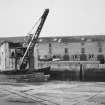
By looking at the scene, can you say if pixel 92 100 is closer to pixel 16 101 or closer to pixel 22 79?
pixel 16 101

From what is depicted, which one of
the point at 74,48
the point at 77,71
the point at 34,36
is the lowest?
the point at 77,71

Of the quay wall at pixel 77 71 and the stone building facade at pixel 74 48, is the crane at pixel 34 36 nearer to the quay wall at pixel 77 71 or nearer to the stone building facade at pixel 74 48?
the quay wall at pixel 77 71

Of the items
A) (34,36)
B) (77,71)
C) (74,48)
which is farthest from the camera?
(74,48)

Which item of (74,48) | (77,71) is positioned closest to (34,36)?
(77,71)

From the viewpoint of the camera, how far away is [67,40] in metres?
80.4

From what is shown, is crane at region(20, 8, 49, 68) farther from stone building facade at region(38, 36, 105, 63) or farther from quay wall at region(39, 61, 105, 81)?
stone building facade at region(38, 36, 105, 63)

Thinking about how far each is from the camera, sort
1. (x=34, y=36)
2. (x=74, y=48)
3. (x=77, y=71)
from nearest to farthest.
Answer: (x=34, y=36)
(x=77, y=71)
(x=74, y=48)

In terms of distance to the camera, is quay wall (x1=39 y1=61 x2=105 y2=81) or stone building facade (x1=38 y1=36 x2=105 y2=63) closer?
quay wall (x1=39 y1=61 x2=105 y2=81)

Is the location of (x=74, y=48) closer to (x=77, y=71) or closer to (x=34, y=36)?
(x=77, y=71)

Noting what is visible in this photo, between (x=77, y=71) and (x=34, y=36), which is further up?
(x=34, y=36)

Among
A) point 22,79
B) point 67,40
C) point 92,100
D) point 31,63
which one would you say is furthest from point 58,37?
point 92,100

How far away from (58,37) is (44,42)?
771 cm

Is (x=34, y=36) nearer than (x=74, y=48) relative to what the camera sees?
Yes

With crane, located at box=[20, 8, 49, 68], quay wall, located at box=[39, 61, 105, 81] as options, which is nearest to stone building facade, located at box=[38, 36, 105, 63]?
quay wall, located at box=[39, 61, 105, 81]
